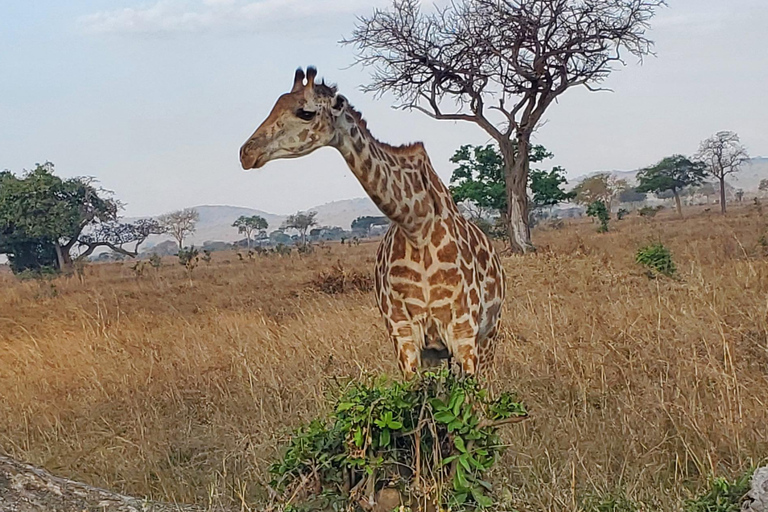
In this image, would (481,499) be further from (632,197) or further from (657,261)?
(632,197)

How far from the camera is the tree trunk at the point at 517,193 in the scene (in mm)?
17359

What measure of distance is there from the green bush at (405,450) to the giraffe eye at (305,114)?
1.36m

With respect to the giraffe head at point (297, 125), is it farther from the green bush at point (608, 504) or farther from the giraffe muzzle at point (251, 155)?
the green bush at point (608, 504)

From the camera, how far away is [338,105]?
11.5 ft

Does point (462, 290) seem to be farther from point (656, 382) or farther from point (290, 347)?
point (290, 347)

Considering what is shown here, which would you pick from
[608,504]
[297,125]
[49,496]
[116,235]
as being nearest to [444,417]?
[608,504]

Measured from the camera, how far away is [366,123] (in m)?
3.89

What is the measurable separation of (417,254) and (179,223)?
46.1 m

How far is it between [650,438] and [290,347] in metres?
3.27

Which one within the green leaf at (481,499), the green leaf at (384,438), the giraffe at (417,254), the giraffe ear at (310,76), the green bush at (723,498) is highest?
the giraffe ear at (310,76)

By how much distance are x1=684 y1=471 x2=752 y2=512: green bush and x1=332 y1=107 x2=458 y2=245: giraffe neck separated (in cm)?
201

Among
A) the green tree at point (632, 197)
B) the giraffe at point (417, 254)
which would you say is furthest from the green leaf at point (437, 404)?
the green tree at point (632, 197)

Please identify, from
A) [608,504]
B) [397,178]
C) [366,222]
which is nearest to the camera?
[608,504]

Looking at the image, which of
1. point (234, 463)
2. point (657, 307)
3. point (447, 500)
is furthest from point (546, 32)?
point (447, 500)
